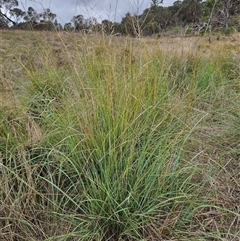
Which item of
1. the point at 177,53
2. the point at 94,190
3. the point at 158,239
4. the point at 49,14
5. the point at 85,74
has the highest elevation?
the point at 49,14

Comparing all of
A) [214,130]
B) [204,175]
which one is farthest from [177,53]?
[204,175]

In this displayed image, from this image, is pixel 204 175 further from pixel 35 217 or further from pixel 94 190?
pixel 35 217

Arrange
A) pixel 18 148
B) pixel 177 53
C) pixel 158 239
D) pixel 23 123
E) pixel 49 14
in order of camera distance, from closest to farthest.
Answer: pixel 158 239, pixel 18 148, pixel 23 123, pixel 49 14, pixel 177 53

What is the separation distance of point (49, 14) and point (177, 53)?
1.84 metres

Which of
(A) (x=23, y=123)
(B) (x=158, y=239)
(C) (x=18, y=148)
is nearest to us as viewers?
(B) (x=158, y=239)

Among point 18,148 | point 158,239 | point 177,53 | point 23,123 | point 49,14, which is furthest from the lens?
point 177,53

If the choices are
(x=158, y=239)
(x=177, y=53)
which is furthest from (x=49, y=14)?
(x=177, y=53)

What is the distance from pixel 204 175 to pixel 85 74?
3.26 ft

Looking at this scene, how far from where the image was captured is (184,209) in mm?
980

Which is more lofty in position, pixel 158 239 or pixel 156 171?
pixel 156 171

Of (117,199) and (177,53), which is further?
(177,53)

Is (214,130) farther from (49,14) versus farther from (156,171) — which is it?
(49,14)

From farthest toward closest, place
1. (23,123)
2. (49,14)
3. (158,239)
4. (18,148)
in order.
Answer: (49,14), (23,123), (18,148), (158,239)

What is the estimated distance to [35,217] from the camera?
1.00 metres
